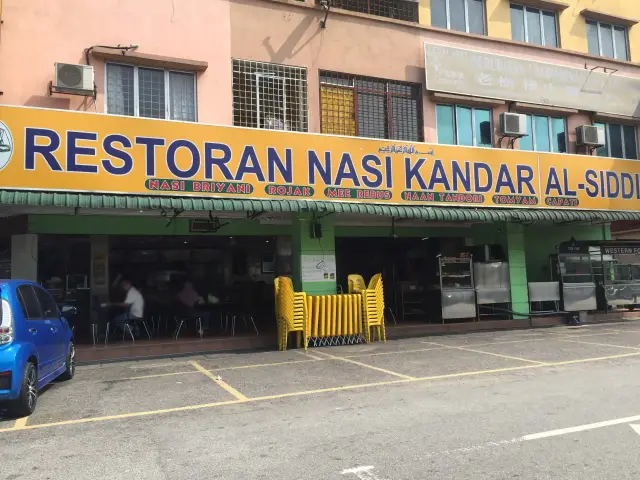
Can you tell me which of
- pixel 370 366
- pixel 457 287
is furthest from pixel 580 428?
pixel 457 287

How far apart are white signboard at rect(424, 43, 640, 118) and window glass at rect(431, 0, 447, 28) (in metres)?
1.30

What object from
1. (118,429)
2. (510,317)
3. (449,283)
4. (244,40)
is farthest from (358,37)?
(118,429)

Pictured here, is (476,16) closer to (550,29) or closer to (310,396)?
(550,29)

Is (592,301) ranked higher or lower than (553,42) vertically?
lower

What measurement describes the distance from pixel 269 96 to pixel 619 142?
494 inches

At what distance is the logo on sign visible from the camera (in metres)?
9.49

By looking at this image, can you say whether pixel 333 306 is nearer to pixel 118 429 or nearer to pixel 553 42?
pixel 118 429

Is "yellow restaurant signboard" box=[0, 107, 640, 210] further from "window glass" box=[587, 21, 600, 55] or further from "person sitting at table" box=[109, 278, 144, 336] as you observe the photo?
"window glass" box=[587, 21, 600, 55]

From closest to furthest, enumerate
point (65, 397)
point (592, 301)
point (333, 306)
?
point (65, 397), point (333, 306), point (592, 301)

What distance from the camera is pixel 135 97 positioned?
12.0m

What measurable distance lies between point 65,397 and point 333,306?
5.89 m

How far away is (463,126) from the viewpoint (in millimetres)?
15484

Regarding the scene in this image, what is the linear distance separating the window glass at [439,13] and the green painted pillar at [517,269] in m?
6.22

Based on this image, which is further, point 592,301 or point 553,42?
point 553,42
